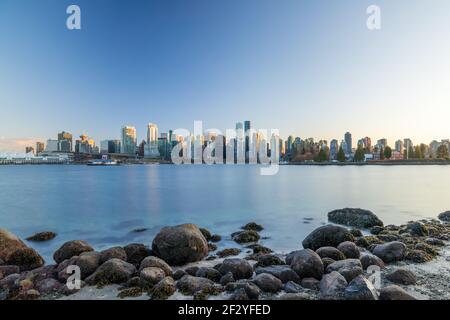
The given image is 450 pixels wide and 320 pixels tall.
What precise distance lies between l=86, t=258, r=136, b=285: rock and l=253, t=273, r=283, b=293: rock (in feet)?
15.4

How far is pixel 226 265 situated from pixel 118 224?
56.5 feet

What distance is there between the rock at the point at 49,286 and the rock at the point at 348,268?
31.4 ft

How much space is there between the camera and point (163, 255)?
1182 cm

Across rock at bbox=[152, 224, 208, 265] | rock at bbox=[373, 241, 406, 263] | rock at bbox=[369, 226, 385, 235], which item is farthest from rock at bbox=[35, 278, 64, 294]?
rock at bbox=[369, 226, 385, 235]

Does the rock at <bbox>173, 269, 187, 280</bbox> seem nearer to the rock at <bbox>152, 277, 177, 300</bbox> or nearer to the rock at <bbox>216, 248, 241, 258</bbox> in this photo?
the rock at <bbox>152, 277, 177, 300</bbox>

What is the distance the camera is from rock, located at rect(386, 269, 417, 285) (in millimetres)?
9133

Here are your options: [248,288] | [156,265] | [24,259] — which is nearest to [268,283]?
[248,288]

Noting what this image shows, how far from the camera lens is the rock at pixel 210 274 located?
9605 millimetres

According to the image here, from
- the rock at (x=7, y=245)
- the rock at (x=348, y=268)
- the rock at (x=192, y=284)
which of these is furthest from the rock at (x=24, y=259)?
the rock at (x=348, y=268)

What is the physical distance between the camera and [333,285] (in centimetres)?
837

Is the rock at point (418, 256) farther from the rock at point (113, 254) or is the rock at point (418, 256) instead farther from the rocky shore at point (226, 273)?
the rock at point (113, 254)

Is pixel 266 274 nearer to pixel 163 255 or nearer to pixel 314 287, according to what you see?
pixel 314 287
